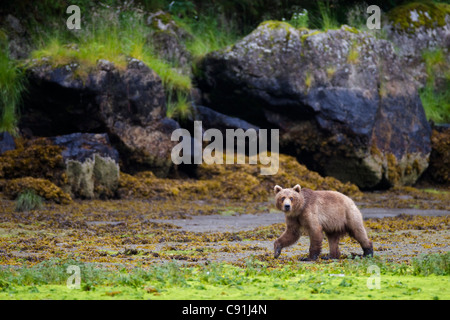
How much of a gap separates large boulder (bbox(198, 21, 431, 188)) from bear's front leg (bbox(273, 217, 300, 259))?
11.0 meters

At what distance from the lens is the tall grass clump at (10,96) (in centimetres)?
1730

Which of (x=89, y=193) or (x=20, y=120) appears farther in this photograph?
(x=20, y=120)

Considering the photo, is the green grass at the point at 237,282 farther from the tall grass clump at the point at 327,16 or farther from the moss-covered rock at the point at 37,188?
the tall grass clump at the point at 327,16

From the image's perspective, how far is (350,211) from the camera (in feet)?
28.8

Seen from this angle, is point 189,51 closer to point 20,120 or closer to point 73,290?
point 20,120

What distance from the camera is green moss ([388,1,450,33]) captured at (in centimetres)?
2402

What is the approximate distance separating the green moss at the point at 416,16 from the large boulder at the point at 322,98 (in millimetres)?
3983

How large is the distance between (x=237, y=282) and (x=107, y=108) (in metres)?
11.9

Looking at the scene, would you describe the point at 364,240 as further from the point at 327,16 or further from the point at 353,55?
the point at 327,16

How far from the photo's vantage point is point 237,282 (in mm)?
6508

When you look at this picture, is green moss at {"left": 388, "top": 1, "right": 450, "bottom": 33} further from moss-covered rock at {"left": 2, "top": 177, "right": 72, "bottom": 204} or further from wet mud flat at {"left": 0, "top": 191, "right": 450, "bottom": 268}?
moss-covered rock at {"left": 2, "top": 177, "right": 72, "bottom": 204}

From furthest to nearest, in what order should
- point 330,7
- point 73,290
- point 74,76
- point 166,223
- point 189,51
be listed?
point 330,7 → point 189,51 → point 74,76 → point 166,223 → point 73,290
